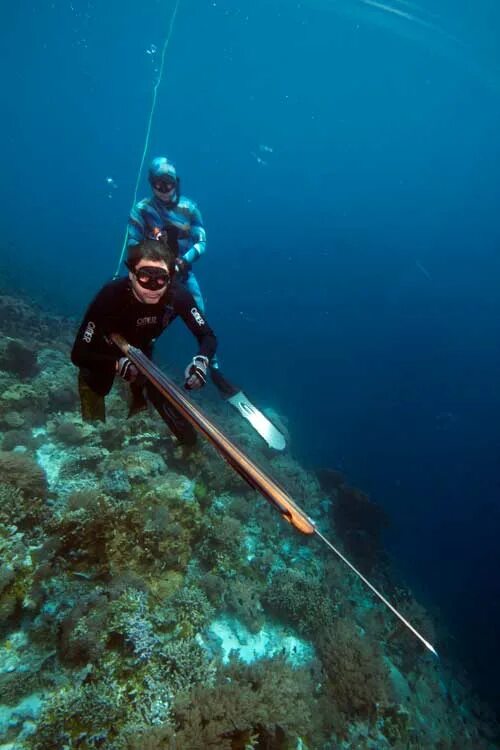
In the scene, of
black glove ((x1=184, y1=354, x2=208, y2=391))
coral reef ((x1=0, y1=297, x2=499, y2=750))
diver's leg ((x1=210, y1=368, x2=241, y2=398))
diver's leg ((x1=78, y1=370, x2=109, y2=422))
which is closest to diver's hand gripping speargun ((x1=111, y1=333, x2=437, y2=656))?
black glove ((x1=184, y1=354, x2=208, y2=391))

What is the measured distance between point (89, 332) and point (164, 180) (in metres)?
5.03

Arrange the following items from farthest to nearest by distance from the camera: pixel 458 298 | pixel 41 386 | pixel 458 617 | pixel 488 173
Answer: pixel 458 298, pixel 488 173, pixel 458 617, pixel 41 386

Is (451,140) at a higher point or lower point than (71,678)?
higher

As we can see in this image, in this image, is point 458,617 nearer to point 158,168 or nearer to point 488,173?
point 158,168

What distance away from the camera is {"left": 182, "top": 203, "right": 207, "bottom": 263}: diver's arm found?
26.2 ft

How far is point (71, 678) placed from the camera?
423 centimetres

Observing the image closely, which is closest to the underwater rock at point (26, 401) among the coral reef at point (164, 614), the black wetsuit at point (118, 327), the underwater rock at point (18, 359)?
the coral reef at point (164, 614)

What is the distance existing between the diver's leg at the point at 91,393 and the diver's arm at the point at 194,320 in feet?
4.14

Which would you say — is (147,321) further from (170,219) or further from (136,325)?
(170,219)

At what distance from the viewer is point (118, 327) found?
441 centimetres

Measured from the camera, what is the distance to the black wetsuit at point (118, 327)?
4262 millimetres

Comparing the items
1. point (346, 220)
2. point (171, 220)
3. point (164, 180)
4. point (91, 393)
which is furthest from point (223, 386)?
point (346, 220)

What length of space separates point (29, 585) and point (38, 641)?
0.68m

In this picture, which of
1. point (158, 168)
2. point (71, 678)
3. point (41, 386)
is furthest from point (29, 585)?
point (158, 168)
